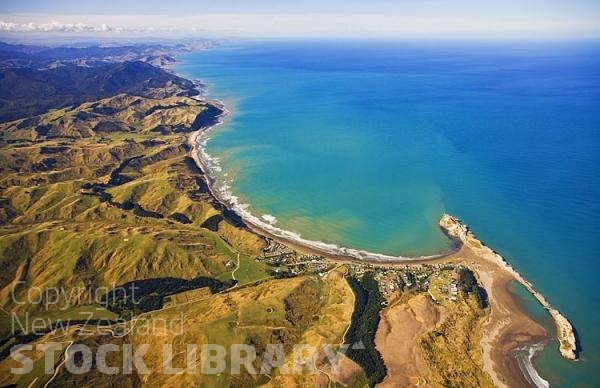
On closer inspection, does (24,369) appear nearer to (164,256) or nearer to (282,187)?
(164,256)

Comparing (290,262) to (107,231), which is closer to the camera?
(290,262)

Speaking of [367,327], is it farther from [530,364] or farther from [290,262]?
[530,364]

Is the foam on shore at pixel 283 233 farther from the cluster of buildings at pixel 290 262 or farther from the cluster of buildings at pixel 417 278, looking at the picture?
the cluster of buildings at pixel 290 262

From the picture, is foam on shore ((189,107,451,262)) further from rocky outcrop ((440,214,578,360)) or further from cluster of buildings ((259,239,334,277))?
rocky outcrop ((440,214,578,360))

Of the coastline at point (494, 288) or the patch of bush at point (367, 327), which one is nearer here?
the patch of bush at point (367, 327)

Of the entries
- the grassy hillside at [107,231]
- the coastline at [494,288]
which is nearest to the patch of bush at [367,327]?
the coastline at [494,288]

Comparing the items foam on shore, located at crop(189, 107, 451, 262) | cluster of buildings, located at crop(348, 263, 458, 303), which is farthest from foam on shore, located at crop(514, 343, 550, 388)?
foam on shore, located at crop(189, 107, 451, 262)

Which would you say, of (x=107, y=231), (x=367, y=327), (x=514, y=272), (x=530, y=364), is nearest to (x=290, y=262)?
(x=367, y=327)

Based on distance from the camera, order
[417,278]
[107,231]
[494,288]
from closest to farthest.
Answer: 1. [494,288]
2. [417,278]
3. [107,231]
